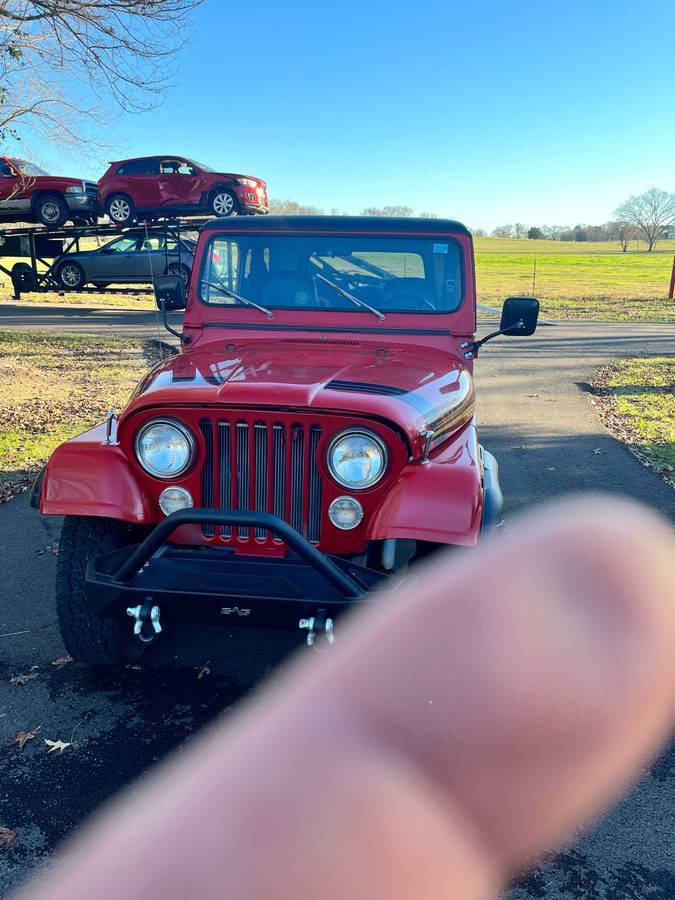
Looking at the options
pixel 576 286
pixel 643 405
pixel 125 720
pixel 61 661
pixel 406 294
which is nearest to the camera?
pixel 125 720

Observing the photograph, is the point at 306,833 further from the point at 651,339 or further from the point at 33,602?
the point at 651,339

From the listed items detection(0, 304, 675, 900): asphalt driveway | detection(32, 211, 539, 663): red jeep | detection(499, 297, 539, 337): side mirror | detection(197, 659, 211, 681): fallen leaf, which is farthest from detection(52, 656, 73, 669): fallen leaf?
detection(499, 297, 539, 337): side mirror

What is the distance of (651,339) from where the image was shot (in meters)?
15.4

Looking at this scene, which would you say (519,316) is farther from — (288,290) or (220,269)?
(220,269)

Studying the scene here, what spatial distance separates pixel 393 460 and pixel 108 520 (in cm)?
122

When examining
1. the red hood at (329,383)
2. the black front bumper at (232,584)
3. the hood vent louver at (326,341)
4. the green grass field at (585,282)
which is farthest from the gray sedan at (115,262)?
the black front bumper at (232,584)

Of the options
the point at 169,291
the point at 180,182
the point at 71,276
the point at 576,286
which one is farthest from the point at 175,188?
the point at 576,286

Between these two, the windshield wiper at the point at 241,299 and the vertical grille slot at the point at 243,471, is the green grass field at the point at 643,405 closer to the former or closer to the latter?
the windshield wiper at the point at 241,299

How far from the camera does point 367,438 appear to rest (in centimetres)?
268

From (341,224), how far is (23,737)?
10.1 ft

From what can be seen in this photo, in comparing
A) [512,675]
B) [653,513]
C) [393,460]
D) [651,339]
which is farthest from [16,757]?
[651,339]

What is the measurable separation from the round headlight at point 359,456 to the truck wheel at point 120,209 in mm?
14339

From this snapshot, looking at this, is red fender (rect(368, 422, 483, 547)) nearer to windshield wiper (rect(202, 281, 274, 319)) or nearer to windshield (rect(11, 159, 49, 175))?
windshield wiper (rect(202, 281, 274, 319))

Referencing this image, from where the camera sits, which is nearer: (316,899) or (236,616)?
(316,899)
